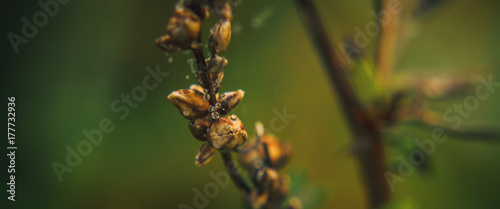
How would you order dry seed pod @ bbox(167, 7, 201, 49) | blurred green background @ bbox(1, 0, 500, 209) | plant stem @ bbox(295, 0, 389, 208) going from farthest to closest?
blurred green background @ bbox(1, 0, 500, 209) → plant stem @ bbox(295, 0, 389, 208) → dry seed pod @ bbox(167, 7, 201, 49)

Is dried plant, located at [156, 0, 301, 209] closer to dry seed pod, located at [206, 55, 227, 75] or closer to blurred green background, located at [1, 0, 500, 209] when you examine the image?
dry seed pod, located at [206, 55, 227, 75]

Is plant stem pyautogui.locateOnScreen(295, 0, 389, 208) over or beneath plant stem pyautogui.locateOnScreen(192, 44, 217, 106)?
beneath

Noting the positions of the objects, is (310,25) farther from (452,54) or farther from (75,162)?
(452,54)

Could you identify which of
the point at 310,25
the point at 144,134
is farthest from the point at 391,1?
the point at 144,134

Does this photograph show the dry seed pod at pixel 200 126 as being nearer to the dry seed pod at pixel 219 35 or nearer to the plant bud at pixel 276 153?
the dry seed pod at pixel 219 35

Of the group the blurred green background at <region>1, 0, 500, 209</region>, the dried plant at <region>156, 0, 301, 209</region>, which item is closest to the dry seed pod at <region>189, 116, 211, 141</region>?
the dried plant at <region>156, 0, 301, 209</region>

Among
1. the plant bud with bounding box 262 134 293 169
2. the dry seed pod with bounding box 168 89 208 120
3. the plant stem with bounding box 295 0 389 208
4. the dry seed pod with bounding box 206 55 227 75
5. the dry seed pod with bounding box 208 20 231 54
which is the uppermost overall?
the dry seed pod with bounding box 208 20 231 54

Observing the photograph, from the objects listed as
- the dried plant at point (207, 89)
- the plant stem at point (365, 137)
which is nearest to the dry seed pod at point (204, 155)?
the dried plant at point (207, 89)
